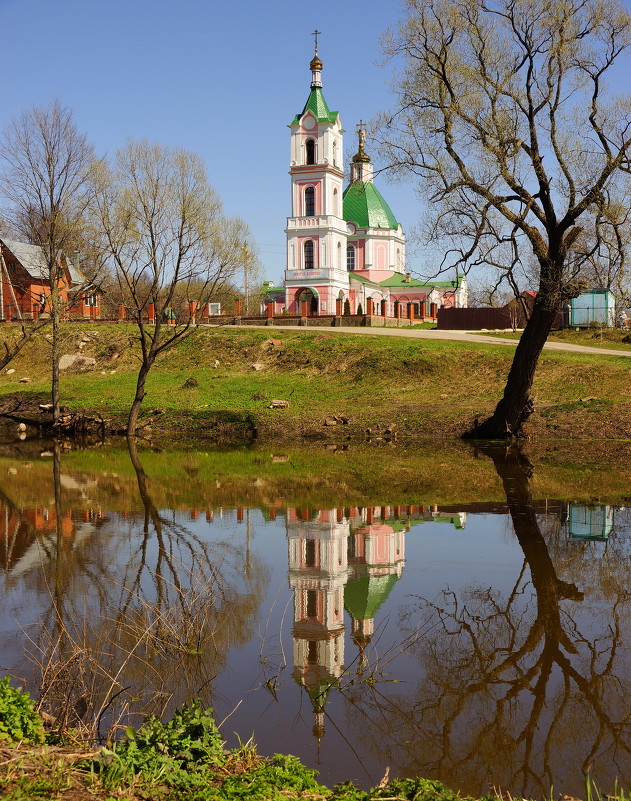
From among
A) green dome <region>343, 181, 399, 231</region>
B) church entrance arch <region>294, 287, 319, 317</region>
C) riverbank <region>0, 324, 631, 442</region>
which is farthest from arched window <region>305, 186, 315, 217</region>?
riverbank <region>0, 324, 631, 442</region>

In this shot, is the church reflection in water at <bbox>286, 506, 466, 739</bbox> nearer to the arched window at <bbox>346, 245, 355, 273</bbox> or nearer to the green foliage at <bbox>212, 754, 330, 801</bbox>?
the green foliage at <bbox>212, 754, 330, 801</bbox>

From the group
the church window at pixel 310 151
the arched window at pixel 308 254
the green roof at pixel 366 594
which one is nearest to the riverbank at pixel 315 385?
the green roof at pixel 366 594

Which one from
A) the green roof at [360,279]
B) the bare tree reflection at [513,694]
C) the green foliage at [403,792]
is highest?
the green roof at [360,279]

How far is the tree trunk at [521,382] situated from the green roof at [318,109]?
4999cm

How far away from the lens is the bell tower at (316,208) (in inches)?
2739

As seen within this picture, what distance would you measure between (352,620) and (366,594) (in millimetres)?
980

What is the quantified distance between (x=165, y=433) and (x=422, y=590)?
20319 mm

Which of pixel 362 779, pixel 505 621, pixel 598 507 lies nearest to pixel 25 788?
pixel 362 779

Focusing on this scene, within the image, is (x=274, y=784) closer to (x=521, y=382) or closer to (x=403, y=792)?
(x=403, y=792)

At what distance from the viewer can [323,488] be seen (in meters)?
16.8

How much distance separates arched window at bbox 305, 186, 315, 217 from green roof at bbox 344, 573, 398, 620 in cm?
6363

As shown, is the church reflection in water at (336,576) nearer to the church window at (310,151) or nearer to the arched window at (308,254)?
the arched window at (308,254)

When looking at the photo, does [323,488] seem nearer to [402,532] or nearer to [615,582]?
[402,532]

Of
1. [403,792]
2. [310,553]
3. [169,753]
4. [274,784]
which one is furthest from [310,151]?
[403,792]
